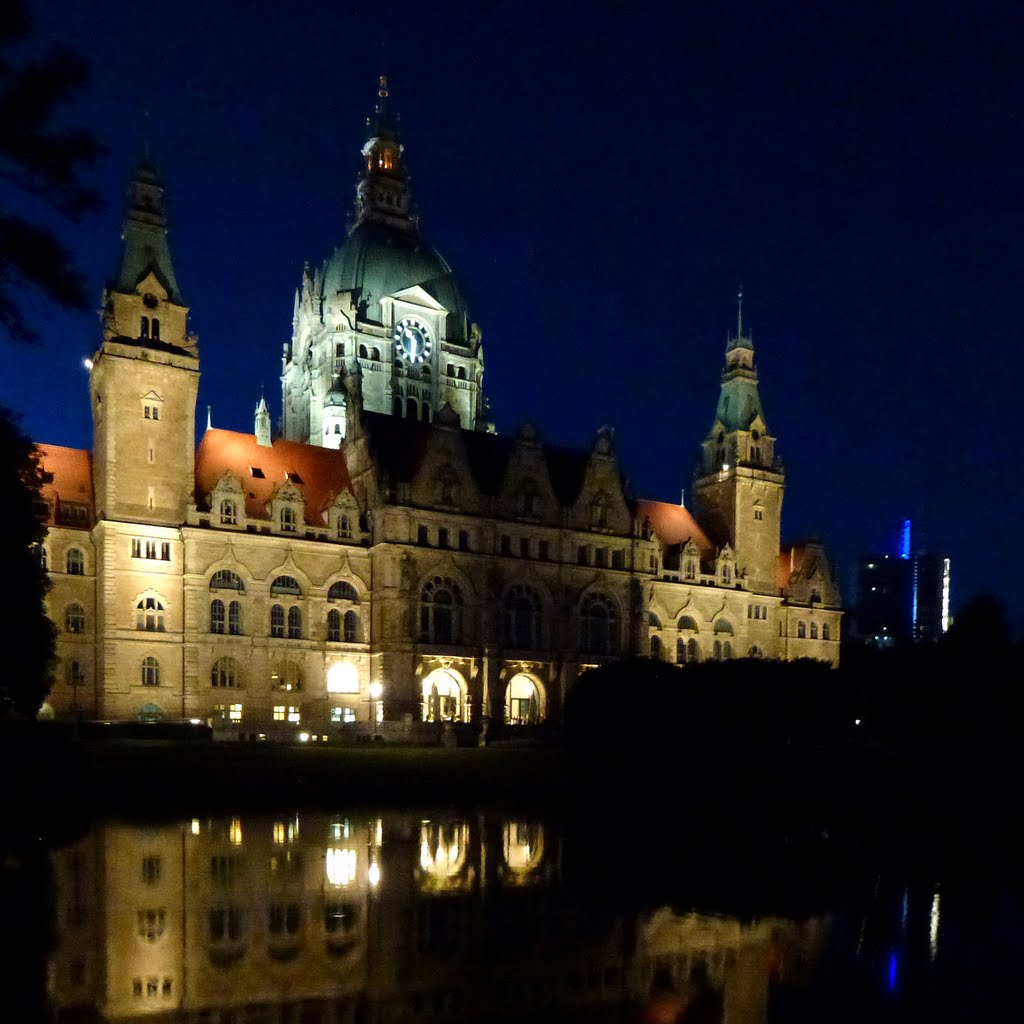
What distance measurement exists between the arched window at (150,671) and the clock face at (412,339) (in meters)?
48.1

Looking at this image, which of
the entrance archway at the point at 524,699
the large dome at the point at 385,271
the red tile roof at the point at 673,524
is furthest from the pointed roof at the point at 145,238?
the red tile roof at the point at 673,524

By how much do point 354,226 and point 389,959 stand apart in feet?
352

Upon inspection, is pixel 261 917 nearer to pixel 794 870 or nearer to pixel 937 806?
pixel 794 870

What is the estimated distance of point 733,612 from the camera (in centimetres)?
9944

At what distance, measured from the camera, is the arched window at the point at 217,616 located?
244ft

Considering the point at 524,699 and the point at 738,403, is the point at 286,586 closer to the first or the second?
the point at 524,699

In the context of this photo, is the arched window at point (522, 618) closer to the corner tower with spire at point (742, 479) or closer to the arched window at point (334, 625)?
the arched window at point (334, 625)

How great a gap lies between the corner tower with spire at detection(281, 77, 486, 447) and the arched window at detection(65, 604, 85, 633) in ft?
116

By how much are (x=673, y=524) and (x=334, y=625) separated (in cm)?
3810

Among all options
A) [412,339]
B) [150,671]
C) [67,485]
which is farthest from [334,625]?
[412,339]

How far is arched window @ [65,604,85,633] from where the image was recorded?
2827 inches

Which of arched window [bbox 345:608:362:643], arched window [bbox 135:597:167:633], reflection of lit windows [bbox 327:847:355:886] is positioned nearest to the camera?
reflection of lit windows [bbox 327:847:355:886]

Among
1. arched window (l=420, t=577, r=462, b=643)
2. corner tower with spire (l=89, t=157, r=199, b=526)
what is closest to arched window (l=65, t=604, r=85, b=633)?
corner tower with spire (l=89, t=157, r=199, b=526)

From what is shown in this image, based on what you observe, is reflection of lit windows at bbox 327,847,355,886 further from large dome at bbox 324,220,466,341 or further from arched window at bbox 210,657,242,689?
large dome at bbox 324,220,466,341
